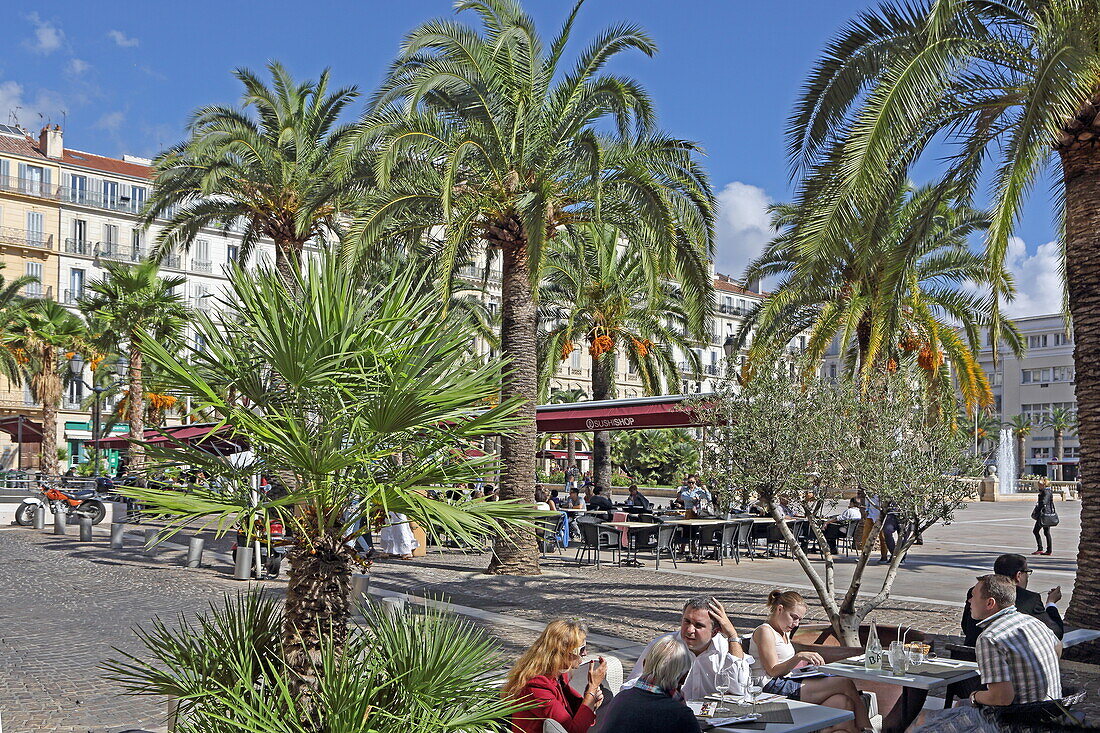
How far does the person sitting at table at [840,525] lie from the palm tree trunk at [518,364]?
243 inches

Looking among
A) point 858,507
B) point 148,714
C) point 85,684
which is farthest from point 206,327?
point 858,507

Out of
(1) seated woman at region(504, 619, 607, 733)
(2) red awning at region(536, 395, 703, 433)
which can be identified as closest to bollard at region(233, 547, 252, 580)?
(2) red awning at region(536, 395, 703, 433)

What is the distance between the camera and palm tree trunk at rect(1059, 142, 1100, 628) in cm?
974

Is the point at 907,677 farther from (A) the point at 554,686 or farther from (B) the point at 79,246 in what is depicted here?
(B) the point at 79,246

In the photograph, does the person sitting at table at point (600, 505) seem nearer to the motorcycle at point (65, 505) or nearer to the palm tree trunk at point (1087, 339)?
the motorcycle at point (65, 505)

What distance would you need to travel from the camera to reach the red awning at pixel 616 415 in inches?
701

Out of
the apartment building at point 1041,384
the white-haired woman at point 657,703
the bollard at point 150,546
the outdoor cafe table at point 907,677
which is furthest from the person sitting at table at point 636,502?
the apartment building at point 1041,384

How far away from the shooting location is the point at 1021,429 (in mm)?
94188

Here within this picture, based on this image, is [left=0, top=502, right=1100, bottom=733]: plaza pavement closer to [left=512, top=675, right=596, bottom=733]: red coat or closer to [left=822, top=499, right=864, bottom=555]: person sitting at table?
[left=822, top=499, right=864, bottom=555]: person sitting at table

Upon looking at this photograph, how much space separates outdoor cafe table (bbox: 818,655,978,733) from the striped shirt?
635mm

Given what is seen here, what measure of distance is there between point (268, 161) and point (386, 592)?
10279mm

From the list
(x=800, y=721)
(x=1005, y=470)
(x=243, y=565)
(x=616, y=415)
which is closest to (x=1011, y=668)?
(x=800, y=721)

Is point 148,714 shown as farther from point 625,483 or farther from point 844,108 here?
point 625,483

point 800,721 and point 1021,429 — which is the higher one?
point 1021,429
